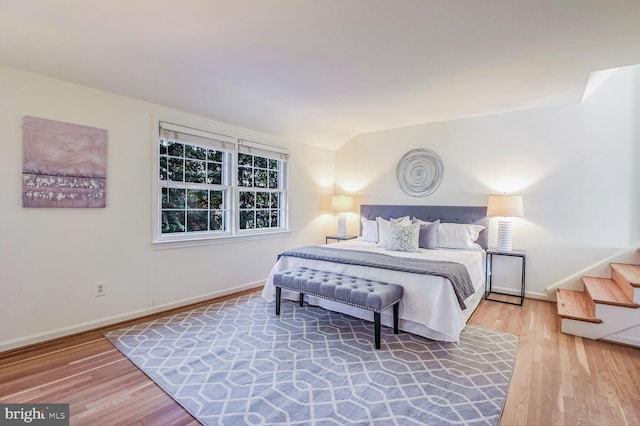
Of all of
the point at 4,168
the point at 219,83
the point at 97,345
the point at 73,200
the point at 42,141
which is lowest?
the point at 97,345

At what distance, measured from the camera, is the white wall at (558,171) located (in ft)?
11.2

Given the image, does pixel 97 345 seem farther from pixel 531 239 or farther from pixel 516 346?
pixel 531 239

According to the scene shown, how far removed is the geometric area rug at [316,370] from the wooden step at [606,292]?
2.91ft

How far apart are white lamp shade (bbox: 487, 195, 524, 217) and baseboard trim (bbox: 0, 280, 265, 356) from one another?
11.4 feet

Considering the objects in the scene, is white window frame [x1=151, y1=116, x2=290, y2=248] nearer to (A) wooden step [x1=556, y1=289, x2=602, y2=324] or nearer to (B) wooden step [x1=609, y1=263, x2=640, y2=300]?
(A) wooden step [x1=556, y1=289, x2=602, y2=324]

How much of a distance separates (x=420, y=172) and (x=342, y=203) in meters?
1.34

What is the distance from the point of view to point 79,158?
9.11 feet

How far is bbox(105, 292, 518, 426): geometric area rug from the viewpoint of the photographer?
1.78m

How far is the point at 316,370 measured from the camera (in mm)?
2221

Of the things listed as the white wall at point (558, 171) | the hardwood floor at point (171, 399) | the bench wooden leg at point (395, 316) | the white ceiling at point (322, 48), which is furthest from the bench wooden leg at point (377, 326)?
the white wall at point (558, 171)

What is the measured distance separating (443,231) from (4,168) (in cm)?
449

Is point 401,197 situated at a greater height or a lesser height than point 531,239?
greater

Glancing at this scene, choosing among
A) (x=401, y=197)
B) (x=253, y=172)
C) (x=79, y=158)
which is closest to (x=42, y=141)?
(x=79, y=158)

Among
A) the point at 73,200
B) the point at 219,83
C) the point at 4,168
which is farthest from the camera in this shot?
the point at 219,83
